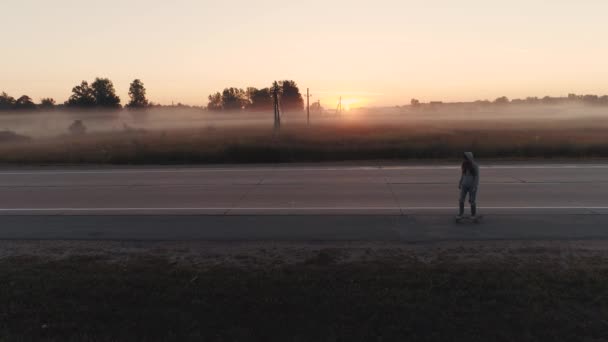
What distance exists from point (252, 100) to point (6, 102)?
6263 centimetres

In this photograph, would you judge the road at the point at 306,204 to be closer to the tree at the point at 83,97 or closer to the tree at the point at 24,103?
the tree at the point at 83,97

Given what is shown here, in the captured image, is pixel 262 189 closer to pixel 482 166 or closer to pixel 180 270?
pixel 180 270

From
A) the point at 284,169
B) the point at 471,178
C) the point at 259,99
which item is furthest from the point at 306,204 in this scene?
the point at 259,99

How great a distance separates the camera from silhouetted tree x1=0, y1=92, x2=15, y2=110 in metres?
97.8

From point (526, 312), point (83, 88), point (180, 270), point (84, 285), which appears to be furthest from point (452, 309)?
point (83, 88)

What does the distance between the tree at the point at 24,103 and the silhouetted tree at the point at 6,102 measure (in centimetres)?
133

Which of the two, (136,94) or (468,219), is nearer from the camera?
(468,219)

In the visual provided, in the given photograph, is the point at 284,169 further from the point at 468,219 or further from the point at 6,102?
the point at 6,102

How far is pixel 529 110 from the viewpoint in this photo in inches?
5034

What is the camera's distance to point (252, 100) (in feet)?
414

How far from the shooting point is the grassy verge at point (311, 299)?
407 cm

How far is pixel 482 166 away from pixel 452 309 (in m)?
15.0

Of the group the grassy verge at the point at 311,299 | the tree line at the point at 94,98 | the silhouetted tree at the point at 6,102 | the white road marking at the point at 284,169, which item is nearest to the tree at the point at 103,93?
the tree line at the point at 94,98

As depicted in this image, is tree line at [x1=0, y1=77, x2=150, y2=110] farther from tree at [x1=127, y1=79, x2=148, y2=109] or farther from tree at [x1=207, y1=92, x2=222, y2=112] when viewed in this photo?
tree at [x1=207, y1=92, x2=222, y2=112]
